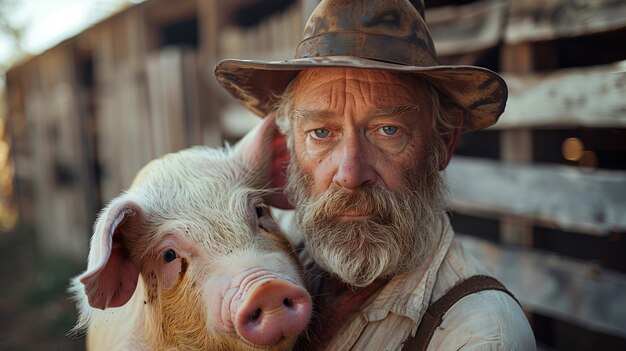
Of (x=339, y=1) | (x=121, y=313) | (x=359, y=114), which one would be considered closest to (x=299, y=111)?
(x=359, y=114)

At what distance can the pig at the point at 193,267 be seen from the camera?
154cm

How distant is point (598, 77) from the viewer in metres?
2.60

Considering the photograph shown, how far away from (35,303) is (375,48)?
711 cm

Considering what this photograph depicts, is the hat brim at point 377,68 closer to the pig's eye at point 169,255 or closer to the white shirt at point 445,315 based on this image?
the white shirt at point 445,315

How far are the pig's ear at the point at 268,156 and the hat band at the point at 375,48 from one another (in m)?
0.49

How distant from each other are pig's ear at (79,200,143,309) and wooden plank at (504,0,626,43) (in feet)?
7.37

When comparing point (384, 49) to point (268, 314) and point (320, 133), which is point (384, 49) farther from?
point (268, 314)

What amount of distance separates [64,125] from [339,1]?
7.52 m

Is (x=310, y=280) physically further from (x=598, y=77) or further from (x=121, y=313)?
(x=598, y=77)

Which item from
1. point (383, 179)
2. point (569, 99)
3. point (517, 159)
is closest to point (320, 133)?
point (383, 179)

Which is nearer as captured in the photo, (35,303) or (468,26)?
(468,26)

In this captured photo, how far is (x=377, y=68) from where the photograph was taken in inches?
65.2

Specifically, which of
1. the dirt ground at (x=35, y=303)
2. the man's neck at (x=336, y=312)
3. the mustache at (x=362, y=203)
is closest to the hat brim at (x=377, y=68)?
the mustache at (x=362, y=203)

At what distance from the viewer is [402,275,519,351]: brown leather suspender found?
1.70 m
